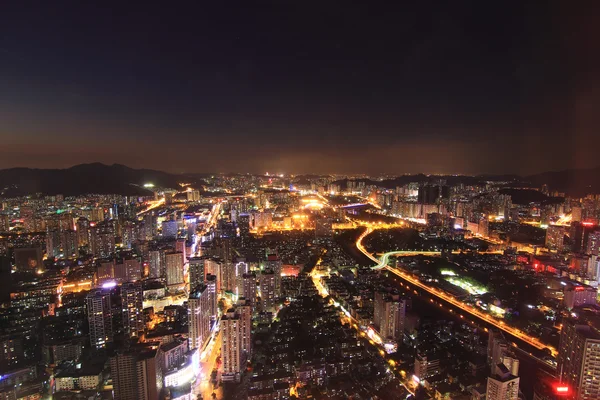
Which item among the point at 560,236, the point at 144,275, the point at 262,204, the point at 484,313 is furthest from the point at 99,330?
the point at 262,204

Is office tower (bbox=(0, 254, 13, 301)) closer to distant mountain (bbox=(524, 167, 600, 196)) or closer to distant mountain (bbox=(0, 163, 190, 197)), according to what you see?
distant mountain (bbox=(0, 163, 190, 197))

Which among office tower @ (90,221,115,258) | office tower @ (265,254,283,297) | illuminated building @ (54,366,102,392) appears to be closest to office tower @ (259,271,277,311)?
office tower @ (265,254,283,297)

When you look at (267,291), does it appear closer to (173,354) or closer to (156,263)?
(173,354)

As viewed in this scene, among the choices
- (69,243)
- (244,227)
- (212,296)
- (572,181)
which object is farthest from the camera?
(572,181)

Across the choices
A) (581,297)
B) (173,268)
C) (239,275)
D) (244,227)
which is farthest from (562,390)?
(244,227)

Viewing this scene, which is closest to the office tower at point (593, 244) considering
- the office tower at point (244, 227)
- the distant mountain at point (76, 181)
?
the office tower at point (244, 227)

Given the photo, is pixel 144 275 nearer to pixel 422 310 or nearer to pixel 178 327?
pixel 178 327
